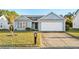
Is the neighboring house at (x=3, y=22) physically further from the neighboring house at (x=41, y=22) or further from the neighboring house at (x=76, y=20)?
the neighboring house at (x=76, y=20)

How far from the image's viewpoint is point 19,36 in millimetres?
10148

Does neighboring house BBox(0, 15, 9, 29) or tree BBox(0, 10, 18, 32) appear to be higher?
tree BBox(0, 10, 18, 32)

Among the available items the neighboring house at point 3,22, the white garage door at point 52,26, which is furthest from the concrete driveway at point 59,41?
the neighboring house at point 3,22

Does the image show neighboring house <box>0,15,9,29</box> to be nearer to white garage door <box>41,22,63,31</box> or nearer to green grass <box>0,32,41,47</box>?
green grass <box>0,32,41,47</box>

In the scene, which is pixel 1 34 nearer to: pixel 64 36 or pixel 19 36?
pixel 19 36

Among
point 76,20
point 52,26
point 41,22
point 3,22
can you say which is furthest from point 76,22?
point 3,22

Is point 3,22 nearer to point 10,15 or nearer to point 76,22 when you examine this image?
point 10,15

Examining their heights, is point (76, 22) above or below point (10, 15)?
below

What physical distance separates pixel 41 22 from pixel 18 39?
3.48 feet

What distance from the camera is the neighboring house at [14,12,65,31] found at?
1000 cm

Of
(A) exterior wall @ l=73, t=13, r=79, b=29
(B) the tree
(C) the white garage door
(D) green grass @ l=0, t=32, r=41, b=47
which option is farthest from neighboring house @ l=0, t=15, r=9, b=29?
(A) exterior wall @ l=73, t=13, r=79, b=29

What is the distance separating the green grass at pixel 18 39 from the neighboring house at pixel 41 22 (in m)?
0.26

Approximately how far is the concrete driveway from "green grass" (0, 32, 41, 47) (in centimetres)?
27

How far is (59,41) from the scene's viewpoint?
10.4 metres
